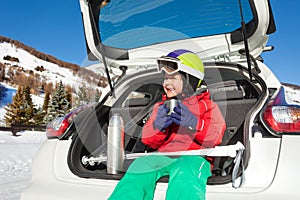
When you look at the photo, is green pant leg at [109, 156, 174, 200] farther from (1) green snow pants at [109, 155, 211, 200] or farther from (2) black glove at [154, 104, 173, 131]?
(2) black glove at [154, 104, 173, 131]

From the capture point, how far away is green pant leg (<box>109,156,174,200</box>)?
1.60 meters

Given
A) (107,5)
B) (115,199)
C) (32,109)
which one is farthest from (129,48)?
(32,109)

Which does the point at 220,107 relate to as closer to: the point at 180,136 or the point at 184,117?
the point at 180,136

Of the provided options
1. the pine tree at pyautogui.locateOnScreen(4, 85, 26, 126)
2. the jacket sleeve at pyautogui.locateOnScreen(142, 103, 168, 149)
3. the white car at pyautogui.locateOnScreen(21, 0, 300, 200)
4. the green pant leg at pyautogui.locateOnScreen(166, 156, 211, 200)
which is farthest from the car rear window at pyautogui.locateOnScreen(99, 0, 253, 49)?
the pine tree at pyautogui.locateOnScreen(4, 85, 26, 126)

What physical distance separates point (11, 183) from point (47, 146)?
2728 millimetres

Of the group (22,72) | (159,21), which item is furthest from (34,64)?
(159,21)

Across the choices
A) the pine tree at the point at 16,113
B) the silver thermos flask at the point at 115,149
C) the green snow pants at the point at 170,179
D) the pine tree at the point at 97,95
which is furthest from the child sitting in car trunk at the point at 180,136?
the pine tree at the point at 16,113

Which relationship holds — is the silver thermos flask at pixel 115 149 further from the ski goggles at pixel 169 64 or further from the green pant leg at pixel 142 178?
the ski goggles at pixel 169 64

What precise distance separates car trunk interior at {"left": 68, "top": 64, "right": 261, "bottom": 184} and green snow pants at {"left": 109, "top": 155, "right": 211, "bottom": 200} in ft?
1.40

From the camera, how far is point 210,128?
190cm

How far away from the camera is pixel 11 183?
450 cm

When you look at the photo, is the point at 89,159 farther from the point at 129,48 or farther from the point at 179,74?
the point at 129,48

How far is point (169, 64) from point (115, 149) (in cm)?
66

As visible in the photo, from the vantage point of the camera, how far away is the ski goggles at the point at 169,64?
2057 mm
